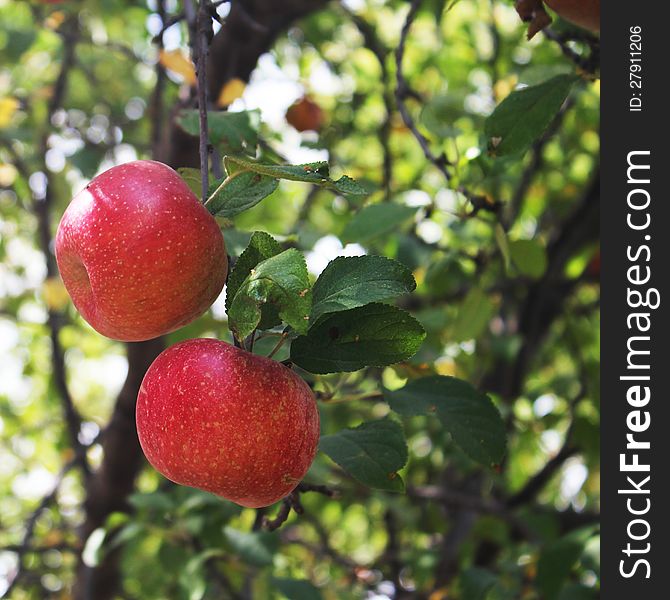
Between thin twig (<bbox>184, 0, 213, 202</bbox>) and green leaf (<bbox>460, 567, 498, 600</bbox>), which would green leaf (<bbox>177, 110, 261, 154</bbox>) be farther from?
green leaf (<bbox>460, 567, 498, 600</bbox>)

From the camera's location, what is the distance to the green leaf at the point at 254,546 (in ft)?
5.43

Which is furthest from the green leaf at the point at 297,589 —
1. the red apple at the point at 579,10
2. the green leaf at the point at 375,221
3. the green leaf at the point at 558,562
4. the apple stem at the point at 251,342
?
the red apple at the point at 579,10

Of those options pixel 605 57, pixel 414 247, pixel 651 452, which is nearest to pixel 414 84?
pixel 414 247

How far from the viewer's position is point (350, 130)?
9.57ft

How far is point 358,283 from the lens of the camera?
0.82m

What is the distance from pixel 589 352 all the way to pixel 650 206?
163 centimetres

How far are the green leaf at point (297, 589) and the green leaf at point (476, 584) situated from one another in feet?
0.96

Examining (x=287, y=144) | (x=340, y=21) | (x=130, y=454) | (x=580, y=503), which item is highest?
(x=340, y=21)

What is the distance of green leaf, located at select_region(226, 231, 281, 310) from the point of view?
789 mm

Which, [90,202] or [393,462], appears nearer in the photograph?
[90,202]

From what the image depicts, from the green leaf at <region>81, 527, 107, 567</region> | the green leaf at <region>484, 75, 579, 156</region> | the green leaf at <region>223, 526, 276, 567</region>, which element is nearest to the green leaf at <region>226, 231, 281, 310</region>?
the green leaf at <region>484, 75, 579, 156</region>

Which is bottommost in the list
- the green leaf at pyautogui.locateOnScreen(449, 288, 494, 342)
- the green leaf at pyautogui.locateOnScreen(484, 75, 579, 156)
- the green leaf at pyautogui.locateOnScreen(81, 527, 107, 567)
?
the green leaf at pyautogui.locateOnScreen(81, 527, 107, 567)

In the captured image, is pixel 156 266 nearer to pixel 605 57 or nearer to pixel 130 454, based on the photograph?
pixel 605 57

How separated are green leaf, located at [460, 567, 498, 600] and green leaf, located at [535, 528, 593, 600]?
0.33 feet
